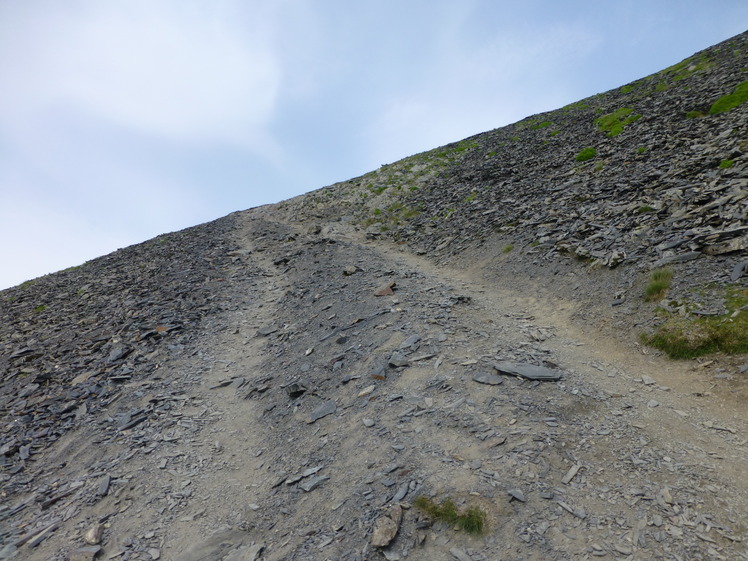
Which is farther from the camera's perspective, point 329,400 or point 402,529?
point 329,400

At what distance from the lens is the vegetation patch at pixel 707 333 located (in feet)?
37.1

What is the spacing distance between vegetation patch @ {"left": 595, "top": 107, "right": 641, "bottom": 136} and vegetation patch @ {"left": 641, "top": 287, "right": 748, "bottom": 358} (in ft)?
90.6

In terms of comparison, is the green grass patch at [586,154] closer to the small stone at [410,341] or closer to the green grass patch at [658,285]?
the green grass patch at [658,285]

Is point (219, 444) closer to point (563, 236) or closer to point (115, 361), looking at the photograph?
point (115, 361)

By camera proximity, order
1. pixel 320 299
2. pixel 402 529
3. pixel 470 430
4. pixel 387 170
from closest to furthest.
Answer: pixel 402 529
pixel 470 430
pixel 320 299
pixel 387 170

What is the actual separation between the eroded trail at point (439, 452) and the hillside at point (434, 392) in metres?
0.06

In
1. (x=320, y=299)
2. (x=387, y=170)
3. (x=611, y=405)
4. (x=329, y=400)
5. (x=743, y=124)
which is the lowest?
(x=611, y=405)

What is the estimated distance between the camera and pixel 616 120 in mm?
38312

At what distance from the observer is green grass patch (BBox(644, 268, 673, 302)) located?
14.2 meters

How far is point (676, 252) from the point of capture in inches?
609

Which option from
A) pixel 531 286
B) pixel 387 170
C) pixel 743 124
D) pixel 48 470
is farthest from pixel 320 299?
pixel 387 170

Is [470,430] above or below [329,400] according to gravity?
below

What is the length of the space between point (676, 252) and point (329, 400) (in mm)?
14830

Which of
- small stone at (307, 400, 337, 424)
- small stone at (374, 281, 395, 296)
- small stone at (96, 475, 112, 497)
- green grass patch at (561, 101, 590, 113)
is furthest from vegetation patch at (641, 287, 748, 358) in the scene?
green grass patch at (561, 101, 590, 113)
